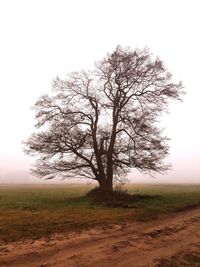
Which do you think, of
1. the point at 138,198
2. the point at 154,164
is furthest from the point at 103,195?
the point at 154,164

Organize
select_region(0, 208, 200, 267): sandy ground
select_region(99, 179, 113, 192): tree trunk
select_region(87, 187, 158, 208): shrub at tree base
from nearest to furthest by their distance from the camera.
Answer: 1. select_region(0, 208, 200, 267): sandy ground
2. select_region(87, 187, 158, 208): shrub at tree base
3. select_region(99, 179, 113, 192): tree trunk

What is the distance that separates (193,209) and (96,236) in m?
11.6

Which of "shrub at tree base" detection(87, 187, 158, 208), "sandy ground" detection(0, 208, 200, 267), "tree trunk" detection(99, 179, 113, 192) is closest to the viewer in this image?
"sandy ground" detection(0, 208, 200, 267)

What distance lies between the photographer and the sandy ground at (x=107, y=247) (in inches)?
381

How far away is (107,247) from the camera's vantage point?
11.2 m

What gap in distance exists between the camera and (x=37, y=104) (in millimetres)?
30719

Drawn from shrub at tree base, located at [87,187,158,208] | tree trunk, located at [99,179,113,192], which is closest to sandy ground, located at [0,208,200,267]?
shrub at tree base, located at [87,187,158,208]

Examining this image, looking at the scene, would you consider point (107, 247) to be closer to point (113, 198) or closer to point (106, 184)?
→ point (113, 198)

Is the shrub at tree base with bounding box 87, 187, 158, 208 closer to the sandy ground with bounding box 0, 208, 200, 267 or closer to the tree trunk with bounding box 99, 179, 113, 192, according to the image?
the tree trunk with bounding box 99, 179, 113, 192

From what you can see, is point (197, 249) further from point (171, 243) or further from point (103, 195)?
point (103, 195)

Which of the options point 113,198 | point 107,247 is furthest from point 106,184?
point 107,247

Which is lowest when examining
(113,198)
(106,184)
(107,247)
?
(107,247)

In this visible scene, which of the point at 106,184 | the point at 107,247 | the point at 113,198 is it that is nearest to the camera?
the point at 107,247

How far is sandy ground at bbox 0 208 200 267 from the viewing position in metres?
9.68
